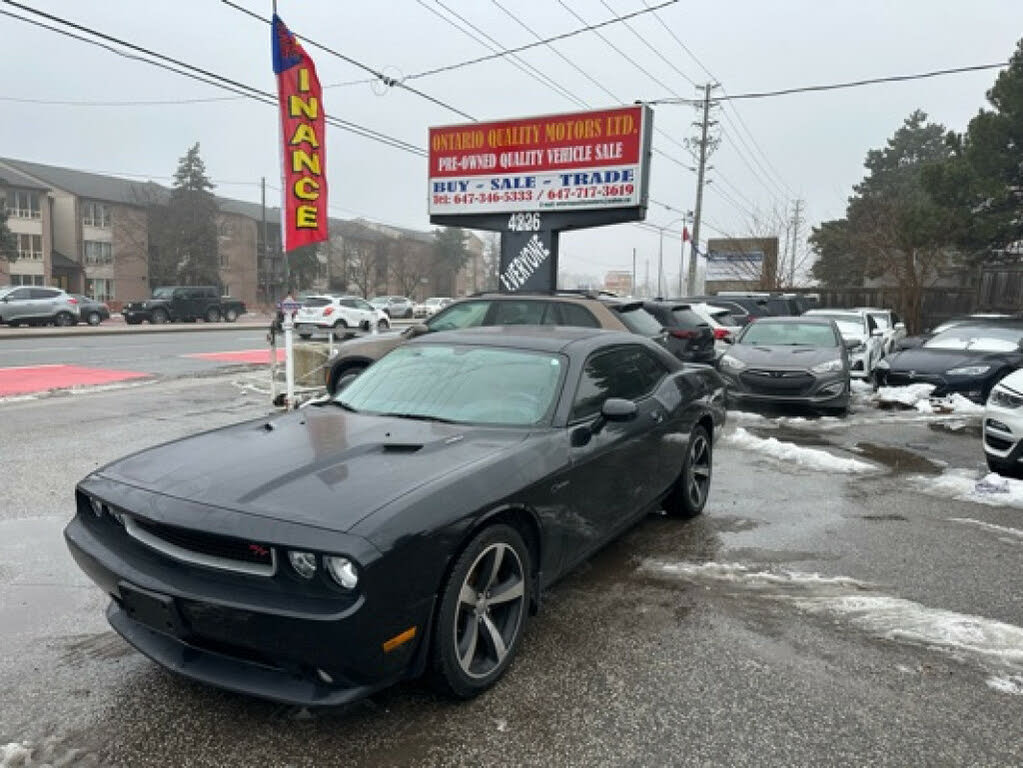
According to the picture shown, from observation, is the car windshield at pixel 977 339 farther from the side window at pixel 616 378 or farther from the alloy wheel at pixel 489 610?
the alloy wheel at pixel 489 610

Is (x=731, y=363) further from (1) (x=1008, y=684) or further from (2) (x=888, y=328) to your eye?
(2) (x=888, y=328)

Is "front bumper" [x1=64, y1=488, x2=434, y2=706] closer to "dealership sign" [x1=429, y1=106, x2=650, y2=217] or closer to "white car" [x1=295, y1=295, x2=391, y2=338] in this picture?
"dealership sign" [x1=429, y1=106, x2=650, y2=217]

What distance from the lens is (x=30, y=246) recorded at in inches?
2089

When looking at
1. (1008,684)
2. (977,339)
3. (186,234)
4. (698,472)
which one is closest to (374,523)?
(1008,684)

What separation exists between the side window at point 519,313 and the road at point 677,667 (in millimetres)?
3340

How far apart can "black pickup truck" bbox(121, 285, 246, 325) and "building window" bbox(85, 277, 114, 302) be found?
85.2ft

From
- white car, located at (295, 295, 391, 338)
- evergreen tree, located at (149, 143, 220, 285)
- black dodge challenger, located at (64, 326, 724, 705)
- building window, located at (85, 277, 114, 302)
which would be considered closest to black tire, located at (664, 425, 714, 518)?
black dodge challenger, located at (64, 326, 724, 705)

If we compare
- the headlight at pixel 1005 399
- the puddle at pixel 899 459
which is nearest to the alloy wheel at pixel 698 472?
the puddle at pixel 899 459

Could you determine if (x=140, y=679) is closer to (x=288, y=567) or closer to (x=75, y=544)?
(x=75, y=544)

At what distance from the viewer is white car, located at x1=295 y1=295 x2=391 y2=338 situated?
2525cm

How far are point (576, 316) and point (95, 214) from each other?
62.8m

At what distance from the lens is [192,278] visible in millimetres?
57312

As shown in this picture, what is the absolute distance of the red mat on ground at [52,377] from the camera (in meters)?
10.7

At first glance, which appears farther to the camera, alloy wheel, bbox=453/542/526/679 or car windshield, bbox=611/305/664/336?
car windshield, bbox=611/305/664/336
